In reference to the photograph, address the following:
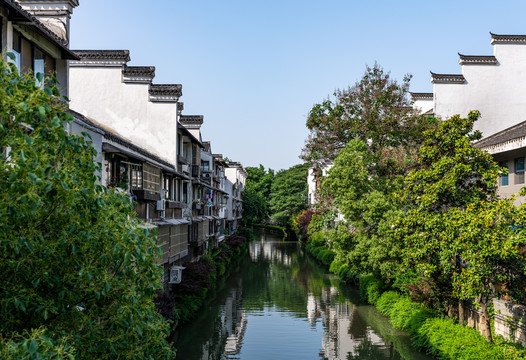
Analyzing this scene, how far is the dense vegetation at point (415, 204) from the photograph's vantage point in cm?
1593

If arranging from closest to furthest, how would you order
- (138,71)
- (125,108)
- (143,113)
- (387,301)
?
(387,301), (138,71), (125,108), (143,113)

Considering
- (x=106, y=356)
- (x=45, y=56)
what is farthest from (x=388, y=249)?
(x=106, y=356)

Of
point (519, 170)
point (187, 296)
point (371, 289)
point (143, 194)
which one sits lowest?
point (371, 289)

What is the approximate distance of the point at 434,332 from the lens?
21.0 metres

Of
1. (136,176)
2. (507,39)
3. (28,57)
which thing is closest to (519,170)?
(507,39)

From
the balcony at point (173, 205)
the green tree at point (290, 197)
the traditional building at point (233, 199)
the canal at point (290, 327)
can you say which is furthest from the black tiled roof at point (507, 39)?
the green tree at point (290, 197)

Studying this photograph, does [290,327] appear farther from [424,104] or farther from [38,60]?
[424,104]

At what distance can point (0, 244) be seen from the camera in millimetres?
5527

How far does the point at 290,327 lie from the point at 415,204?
35.8 feet

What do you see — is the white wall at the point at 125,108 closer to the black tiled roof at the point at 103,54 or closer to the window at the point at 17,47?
the black tiled roof at the point at 103,54

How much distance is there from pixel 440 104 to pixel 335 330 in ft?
56.7

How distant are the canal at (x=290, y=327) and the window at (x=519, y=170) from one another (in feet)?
32.7

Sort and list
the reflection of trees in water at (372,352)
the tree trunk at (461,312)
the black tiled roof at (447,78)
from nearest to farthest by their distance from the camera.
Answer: the tree trunk at (461,312) → the reflection of trees in water at (372,352) → the black tiled roof at (447,78)

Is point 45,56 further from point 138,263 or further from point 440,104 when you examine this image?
point 440,104
